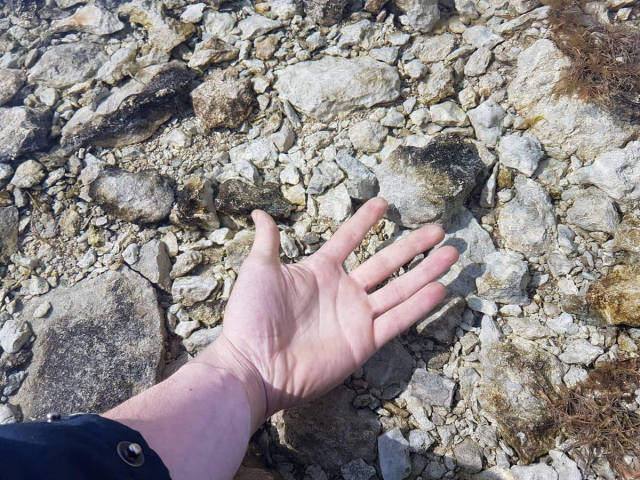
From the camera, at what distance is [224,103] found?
3.43m

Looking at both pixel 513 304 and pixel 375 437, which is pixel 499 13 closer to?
pixel 513 304

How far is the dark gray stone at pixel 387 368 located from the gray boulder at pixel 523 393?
42 centimetres

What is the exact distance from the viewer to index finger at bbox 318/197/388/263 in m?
2.72

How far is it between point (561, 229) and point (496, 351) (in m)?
0.93

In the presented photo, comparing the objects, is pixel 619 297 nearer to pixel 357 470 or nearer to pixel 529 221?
pixel 529 221

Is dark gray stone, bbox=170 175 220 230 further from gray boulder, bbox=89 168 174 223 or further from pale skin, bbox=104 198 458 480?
pale skin, bbox=104 198 458 480

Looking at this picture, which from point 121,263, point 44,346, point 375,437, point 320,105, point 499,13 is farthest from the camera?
point 499,13

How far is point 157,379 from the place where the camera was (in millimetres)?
2697

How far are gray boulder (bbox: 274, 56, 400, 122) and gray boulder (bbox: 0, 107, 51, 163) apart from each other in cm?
180

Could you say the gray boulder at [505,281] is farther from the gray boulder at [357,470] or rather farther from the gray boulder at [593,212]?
the gray boulder at [357,470]

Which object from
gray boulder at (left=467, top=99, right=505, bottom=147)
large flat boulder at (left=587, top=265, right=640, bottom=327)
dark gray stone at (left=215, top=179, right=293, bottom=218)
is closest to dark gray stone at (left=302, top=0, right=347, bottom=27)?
gray boulder at (left=467, top=99, right=505, bottom=147)

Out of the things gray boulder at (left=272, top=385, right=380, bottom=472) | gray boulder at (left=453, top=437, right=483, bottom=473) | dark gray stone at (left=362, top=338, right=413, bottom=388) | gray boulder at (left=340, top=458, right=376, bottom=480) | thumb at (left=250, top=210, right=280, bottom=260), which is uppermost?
thumb at (left=250, top=210, right=280, bottom=260)

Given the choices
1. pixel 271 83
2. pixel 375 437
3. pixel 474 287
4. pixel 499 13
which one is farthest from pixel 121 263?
pixel 499 13

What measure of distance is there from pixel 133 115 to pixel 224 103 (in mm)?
667
